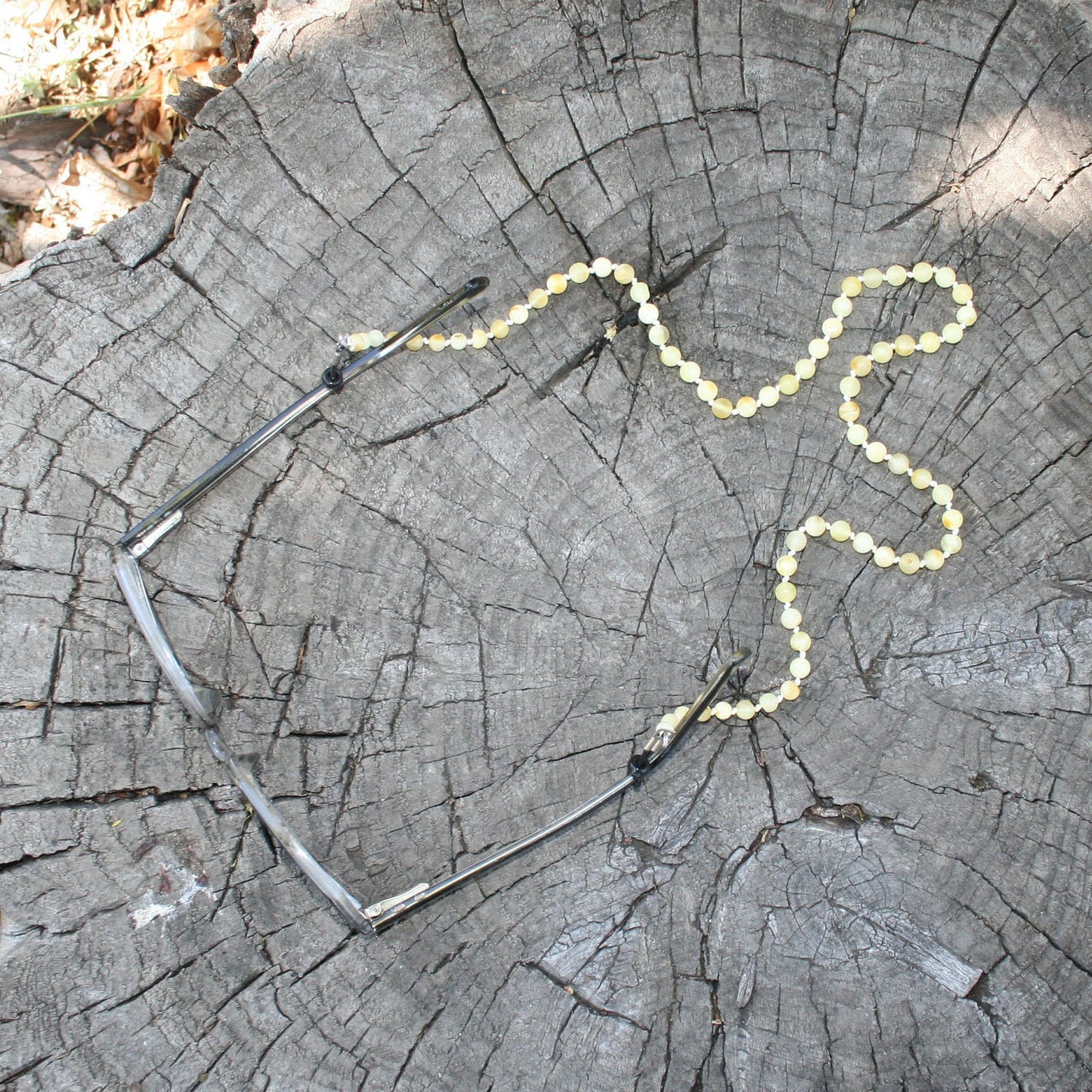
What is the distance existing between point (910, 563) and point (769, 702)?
30 cm

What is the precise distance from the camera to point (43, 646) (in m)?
1.28

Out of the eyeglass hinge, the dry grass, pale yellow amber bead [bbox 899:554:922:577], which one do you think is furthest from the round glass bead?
the dry grass

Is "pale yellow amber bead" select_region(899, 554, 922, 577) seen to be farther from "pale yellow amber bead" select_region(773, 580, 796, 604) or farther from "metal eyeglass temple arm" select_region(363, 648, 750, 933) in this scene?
Answer: "metal eyeglass temple arm" select_region(363, 648, 750, 933)

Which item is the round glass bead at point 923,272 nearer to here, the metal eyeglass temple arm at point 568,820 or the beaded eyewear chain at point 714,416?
the beaded eyewear chain at point 714,416

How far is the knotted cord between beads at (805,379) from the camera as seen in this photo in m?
1.39

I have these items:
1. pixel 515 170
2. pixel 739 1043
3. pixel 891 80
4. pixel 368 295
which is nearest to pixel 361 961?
pixel 739 1043

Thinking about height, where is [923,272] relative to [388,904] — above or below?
above

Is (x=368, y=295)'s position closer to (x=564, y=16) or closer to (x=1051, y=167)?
(x=564, y=16)

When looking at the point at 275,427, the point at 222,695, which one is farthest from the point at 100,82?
the point at 222,695

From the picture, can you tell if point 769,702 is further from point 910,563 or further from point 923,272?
point 923,272

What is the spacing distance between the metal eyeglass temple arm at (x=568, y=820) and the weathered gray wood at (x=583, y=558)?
0.12 ft

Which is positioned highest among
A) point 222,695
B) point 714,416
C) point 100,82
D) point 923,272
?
point 100,82

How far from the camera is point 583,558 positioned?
4.58 feet

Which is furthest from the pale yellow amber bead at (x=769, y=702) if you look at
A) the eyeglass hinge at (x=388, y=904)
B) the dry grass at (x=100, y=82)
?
the dry grass at (x=100, y=82)
